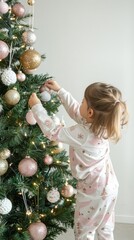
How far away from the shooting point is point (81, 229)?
4.49ft

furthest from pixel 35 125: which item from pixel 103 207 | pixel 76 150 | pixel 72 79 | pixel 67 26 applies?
pixel 67 26

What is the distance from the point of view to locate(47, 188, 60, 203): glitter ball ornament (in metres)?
1.34

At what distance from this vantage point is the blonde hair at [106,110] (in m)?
1.22

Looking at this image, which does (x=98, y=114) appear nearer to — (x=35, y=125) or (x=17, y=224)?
(x=35, y=125)

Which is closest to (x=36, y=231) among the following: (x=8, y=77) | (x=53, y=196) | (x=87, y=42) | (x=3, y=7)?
(x=53, y=196)

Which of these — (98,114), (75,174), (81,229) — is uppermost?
(98,114)

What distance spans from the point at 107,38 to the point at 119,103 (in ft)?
3.83

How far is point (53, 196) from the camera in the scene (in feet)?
4.40

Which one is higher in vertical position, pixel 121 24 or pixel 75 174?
pixel 121 24

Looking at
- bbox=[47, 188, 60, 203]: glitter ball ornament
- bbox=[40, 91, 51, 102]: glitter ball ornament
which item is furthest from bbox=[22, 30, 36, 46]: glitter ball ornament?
bbox=[47, 188, 60, 203]: glitter ball ornament

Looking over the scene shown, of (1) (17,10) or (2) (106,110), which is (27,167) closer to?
(2) (106,110)

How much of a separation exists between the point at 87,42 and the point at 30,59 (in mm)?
1101

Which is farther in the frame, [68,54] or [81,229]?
[68,54]

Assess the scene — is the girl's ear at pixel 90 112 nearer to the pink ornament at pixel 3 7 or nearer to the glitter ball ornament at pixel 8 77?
the glitter ball ornament at pixel 8 77
